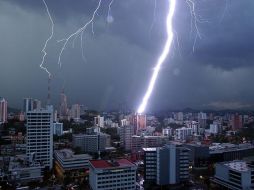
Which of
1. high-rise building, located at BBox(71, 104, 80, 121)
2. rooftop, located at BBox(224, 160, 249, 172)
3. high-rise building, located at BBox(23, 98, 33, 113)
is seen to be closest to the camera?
rooftop, located at BBox(224, 160, 249, 172)

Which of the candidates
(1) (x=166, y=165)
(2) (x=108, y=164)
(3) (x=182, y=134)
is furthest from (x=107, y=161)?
(3) (x=182, y=134)

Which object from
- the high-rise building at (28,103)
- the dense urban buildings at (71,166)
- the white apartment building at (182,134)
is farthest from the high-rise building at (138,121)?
the dense urban buildings at (71,166)

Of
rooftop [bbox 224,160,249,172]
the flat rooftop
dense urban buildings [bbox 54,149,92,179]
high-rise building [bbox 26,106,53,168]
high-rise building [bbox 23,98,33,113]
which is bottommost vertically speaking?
dense urban buildings [bbox 54,149,92,179]

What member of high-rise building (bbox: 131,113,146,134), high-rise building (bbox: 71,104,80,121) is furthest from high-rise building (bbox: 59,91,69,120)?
high-rise building (bbox: 131,113,146,134)

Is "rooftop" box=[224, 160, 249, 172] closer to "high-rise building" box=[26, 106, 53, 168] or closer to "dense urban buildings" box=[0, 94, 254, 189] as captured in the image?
"dense urban buildings" box=[0, 94, 254, 189]

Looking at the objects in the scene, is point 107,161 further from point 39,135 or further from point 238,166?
point 238,166

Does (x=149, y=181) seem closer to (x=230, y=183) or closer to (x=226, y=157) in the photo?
(x=230, y=183)
